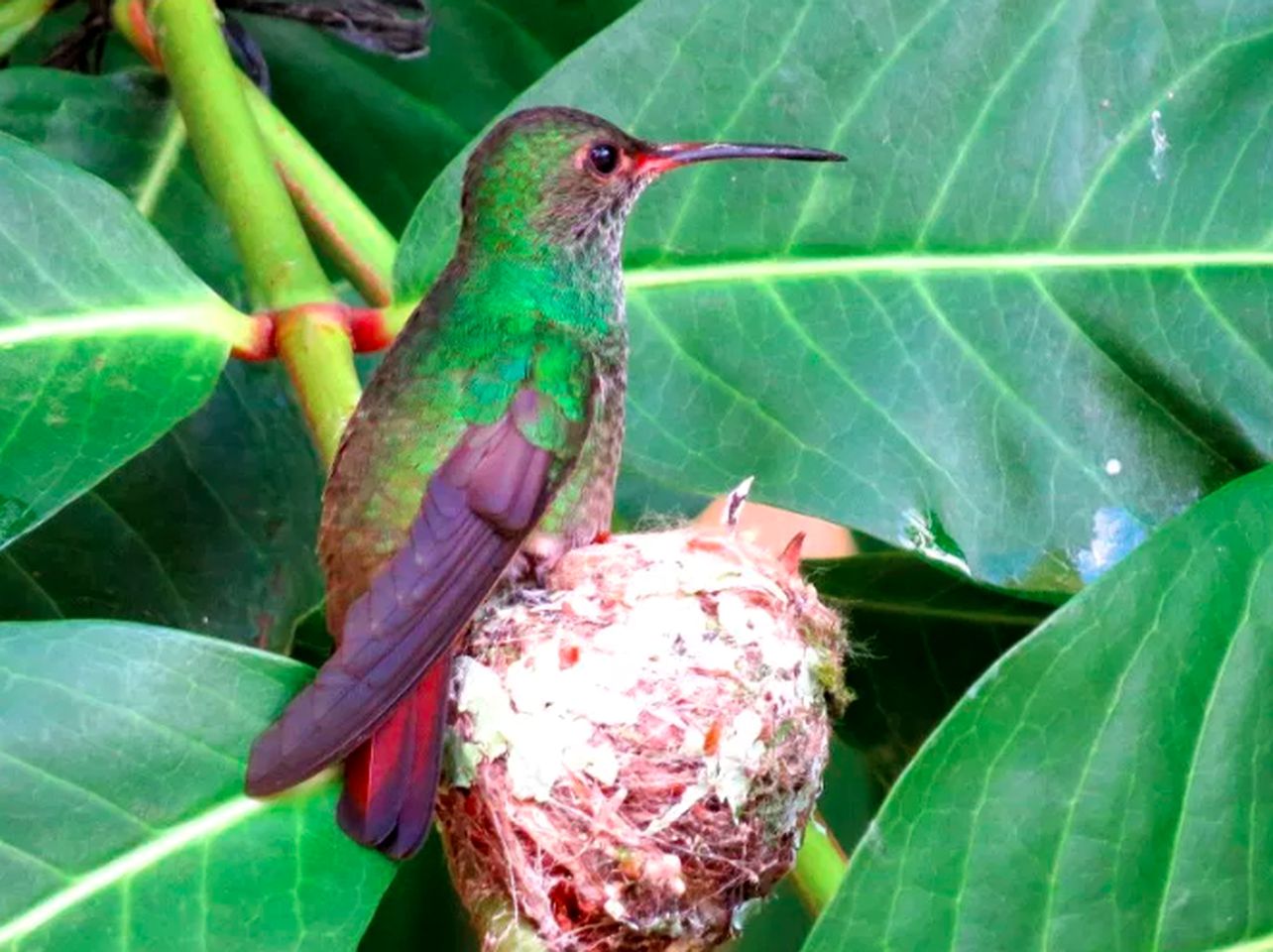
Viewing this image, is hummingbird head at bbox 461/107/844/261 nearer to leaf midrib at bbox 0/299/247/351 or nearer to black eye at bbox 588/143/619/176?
black eye at bbox 588/143/619/176

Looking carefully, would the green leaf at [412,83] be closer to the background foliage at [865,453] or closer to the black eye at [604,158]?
the background foliage at [865,453]

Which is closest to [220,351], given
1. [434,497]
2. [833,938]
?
[434,497]

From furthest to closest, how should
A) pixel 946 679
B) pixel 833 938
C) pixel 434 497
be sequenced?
pixel 946 679 < pixel 434 497 < pixel 833 938

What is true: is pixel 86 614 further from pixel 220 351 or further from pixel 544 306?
pixel 544 306

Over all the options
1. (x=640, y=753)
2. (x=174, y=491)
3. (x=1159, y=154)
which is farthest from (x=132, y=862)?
(x=1159, y=154)

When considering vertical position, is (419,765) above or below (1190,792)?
below

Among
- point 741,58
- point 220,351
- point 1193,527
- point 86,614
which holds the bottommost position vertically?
point 86,614

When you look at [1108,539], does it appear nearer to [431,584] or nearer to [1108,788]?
[1108,788]

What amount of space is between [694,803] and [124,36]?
1.38 meters

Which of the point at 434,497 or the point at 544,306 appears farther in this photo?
the point at 544,306

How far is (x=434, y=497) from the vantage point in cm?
226

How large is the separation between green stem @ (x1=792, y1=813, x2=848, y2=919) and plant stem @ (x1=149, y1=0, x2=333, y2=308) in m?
0.81

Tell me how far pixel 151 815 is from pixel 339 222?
887 mm

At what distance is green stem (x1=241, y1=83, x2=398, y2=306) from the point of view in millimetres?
2354
